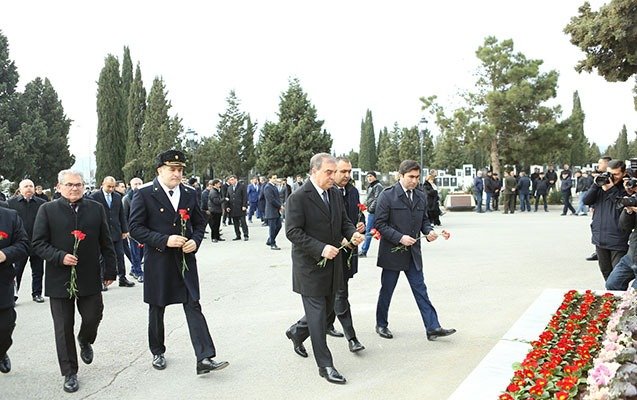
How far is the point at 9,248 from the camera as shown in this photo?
529 cm

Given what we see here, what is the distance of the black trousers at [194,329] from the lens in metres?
5.33

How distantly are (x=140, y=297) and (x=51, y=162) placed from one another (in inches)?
1756

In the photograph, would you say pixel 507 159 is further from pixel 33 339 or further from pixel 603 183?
pixel 33 339

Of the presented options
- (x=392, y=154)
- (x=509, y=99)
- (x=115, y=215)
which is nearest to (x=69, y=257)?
(x=115, y=215)

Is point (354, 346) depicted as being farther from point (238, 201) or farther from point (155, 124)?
point (155, 124)

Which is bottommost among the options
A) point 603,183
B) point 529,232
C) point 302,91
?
point 529,232

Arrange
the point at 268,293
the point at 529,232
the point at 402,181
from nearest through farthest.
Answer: the point at 402,181, the point at 268,293, the point at 529,232

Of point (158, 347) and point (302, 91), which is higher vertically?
point (302, 91)

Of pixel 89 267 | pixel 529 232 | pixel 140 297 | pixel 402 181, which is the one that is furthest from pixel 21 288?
pixel 529 232

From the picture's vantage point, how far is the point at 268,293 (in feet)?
30.1

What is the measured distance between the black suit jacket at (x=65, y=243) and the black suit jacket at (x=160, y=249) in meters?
0.39

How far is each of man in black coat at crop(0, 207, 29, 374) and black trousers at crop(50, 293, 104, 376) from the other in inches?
15.4

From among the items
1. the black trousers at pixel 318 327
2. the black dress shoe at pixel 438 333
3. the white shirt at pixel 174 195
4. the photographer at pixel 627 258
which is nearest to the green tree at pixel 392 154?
the photographer at pixel 627 258

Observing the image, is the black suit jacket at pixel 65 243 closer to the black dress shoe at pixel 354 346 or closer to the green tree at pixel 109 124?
the black dress shoe at pixel 354 346
